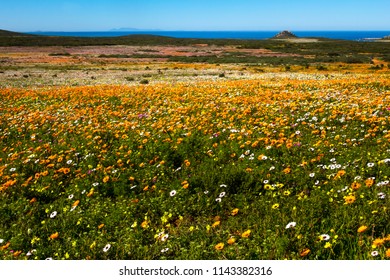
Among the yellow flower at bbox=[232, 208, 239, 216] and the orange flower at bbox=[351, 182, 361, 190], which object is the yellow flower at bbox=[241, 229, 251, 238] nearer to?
the yellow flower at bbox=[232, 208, 239, 216]

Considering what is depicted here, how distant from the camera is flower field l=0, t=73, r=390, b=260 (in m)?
4.16

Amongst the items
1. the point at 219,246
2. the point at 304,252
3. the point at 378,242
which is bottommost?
the point at 219,246

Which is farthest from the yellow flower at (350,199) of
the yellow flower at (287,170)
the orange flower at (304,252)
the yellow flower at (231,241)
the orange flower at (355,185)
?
the yellow flower at (231,241)

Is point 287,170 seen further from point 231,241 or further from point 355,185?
point 231,241

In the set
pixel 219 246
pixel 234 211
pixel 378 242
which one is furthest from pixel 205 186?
pixel 378 242

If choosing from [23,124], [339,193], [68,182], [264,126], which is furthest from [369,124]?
[23,124]

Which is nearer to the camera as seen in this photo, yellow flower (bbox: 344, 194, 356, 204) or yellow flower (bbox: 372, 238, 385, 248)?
yellow flower (bbox: 372, 238, 385, 248)

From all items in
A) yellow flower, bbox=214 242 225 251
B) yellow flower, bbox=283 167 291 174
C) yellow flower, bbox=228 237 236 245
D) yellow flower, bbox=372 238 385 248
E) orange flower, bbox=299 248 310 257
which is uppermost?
yellow flower, bbox=283 167 291 174

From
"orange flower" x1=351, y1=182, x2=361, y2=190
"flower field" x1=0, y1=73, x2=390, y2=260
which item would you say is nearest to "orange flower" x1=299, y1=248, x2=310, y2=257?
"flower field" x1=0, y1=73, x2=390, y2=260

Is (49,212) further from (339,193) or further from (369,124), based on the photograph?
(369,124)

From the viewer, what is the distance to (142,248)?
4.21m

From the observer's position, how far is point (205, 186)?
19.1 ft

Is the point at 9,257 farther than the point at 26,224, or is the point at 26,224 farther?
the point at 26,224

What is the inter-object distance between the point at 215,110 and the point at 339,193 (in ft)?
20.6
